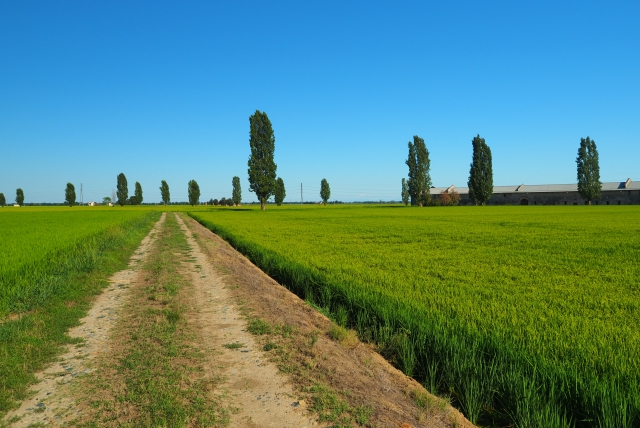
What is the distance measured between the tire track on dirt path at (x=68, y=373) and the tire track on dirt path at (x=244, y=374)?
1398mm

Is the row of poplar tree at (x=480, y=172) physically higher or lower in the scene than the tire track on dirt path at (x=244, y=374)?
higher

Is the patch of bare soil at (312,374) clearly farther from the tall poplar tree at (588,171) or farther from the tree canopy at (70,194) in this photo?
the tree canopy at (70,194)

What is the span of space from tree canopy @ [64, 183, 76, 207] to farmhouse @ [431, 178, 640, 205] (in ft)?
405

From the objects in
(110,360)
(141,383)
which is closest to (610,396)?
(141,383)

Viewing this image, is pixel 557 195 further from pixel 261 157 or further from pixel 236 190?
pixel 236 190

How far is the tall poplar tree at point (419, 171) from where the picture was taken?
317ft

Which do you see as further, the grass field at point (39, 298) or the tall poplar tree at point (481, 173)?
the tall poplar tree at point (481, 173)

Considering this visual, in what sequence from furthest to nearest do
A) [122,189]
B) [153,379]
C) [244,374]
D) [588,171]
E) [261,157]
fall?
1. [122,189]
2. [588,171]
3. [261,157]
4. [244,374]
5. [153,379]

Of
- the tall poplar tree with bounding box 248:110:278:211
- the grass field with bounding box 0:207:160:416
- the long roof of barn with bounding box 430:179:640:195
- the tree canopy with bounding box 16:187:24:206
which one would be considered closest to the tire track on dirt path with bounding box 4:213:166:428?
the grass field with bounding box 0:207:160:416

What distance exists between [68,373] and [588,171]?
11092 cm

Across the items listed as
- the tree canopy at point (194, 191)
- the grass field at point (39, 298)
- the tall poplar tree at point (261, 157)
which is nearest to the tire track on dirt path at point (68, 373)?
the grass field at point (39, 298)

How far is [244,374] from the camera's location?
14.6 feet

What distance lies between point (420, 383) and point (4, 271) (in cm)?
934

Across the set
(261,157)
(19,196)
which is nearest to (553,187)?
(261,157)
